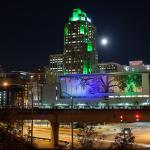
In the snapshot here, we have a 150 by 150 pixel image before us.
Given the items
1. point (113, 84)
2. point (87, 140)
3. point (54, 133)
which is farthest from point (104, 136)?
point (113, 84)

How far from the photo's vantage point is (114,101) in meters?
198

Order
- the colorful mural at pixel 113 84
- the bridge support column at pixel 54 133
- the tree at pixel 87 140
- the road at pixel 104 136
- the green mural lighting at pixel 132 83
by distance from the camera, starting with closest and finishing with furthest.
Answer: the tree at pixel 87 140 < the road at pixel 104 136 < the bridge support column at pixel 54 133 < the green mural lighting at pixel 132 83 < the colorful mural at pixel 113 84

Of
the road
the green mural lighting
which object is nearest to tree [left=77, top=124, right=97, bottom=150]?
the road

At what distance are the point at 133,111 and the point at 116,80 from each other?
102 m

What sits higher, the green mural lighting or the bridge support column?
the green mural lighting

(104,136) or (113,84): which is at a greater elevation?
(113,84)

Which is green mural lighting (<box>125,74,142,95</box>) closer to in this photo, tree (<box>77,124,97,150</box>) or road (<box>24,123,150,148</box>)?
road (<box>24,123,150,148</box>)

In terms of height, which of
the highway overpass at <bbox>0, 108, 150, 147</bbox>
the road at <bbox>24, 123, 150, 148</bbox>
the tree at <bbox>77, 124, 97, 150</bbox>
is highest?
the highway overpass at <bbox>0, 108, 150, 147</bbox>

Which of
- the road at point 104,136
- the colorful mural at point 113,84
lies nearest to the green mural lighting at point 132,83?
the colorful mural at point 113,84

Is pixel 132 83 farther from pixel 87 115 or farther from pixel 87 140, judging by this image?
pixel 87 140

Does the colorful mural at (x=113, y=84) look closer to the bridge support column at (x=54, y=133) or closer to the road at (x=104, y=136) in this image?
the road at (x=104, y=136)

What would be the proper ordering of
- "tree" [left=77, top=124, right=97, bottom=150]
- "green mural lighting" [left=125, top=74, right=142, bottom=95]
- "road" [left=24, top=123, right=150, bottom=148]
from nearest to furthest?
"tree" [left=77, top=124, right=97, bottom=150]
"road" [left=24, top=123, right=150, bottom=148]
"green mural lighting" [left=125, top=74, right=142, bottom=95]

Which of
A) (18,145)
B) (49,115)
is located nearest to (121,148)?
(18,145)

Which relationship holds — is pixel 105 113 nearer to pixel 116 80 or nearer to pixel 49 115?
pixel 49 115
